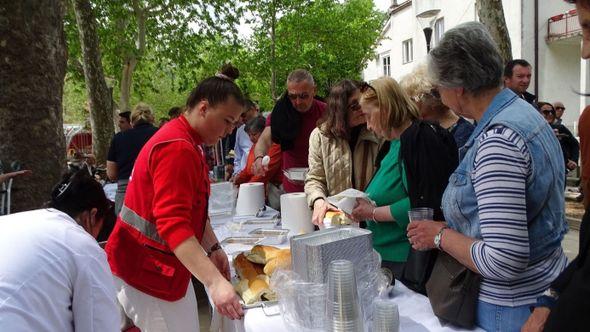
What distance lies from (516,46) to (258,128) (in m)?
11.5

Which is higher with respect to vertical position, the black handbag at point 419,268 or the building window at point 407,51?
the building window at point 407,51

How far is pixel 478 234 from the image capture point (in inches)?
48.0

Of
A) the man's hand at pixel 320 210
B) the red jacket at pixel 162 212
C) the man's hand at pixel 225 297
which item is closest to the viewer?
the man's hand at pixel 225 297

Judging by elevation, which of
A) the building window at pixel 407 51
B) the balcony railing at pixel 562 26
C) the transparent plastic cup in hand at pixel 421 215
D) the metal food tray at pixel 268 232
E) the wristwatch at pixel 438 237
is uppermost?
the building window at pixel 407 51

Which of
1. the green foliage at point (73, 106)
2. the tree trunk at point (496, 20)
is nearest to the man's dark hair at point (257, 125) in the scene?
the tree trunk at point (496, 20)

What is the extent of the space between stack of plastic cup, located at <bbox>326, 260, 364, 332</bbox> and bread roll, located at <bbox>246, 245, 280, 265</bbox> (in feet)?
Result: 2.59

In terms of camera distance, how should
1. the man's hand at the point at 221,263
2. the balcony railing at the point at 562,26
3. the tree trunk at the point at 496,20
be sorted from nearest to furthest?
the man's hand at the point at 221,263 → the tree trunk at the point at 496,20 → the balcony railing at the point at 562,26

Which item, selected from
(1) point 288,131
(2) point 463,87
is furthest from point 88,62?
(2) point 463,87

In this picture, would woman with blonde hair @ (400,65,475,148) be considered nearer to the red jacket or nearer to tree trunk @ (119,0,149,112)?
the red jacket

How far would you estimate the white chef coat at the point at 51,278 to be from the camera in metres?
1.12

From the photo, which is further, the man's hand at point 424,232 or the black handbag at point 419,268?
the black handbag at point 419,268

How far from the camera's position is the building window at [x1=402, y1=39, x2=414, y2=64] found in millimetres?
20875

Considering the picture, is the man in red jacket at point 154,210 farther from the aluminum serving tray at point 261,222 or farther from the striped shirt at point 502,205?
the aluminum serving tray at point 261,222

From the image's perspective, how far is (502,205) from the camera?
3.62 ft
